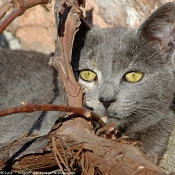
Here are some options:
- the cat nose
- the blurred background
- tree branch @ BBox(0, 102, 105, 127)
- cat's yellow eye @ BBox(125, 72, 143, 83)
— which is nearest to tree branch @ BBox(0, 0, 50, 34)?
tree branch @ BBox(0, 102, 105, 127)

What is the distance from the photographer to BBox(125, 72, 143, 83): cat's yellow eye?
7.79 ft

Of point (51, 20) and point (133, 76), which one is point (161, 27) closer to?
point (133, 76)

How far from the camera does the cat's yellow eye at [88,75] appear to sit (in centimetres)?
239

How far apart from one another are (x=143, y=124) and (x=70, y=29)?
771 mm

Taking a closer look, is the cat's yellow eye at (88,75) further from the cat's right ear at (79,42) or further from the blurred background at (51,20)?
the blurred background at (51,20)

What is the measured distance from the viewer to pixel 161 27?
7.88 feet

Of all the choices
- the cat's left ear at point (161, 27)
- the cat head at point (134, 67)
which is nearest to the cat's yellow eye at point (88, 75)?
the cat head at point (134, 67)

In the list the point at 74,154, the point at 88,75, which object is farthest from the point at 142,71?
the point at 74,154

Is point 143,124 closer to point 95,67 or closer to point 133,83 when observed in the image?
point 133,83

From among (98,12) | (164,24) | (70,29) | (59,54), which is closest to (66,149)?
(59,54)

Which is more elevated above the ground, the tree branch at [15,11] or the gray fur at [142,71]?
the tree branch at [15,11]

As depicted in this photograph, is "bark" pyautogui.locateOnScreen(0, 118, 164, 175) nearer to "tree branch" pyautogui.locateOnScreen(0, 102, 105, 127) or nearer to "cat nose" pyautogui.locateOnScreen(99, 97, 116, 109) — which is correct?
"tree branch" pyautogui.locateOnScreen(0, 102, 105, 127)

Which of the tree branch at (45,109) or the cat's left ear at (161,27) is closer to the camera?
the tree branch at (45,109)

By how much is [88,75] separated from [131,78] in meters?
0.24
